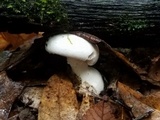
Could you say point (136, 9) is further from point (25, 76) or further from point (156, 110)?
point (25, 76)

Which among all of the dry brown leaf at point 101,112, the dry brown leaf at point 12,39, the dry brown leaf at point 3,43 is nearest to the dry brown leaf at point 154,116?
the dry brown leaf at point 101,112

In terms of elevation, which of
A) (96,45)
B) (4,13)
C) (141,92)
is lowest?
(141,92)

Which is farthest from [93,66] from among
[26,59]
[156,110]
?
[156,110]

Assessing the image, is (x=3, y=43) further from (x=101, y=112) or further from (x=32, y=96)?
(x=101, y=112)

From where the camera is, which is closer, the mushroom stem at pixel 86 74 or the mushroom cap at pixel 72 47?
the mushroom cap at pixel 72 47

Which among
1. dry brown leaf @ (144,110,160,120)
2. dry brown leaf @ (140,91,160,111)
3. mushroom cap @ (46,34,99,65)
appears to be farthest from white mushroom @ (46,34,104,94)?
dry brown leaf @ (144,110,160,120)

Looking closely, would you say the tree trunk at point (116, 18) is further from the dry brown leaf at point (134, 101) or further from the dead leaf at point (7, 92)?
the dead leaf at point (7, 92)
